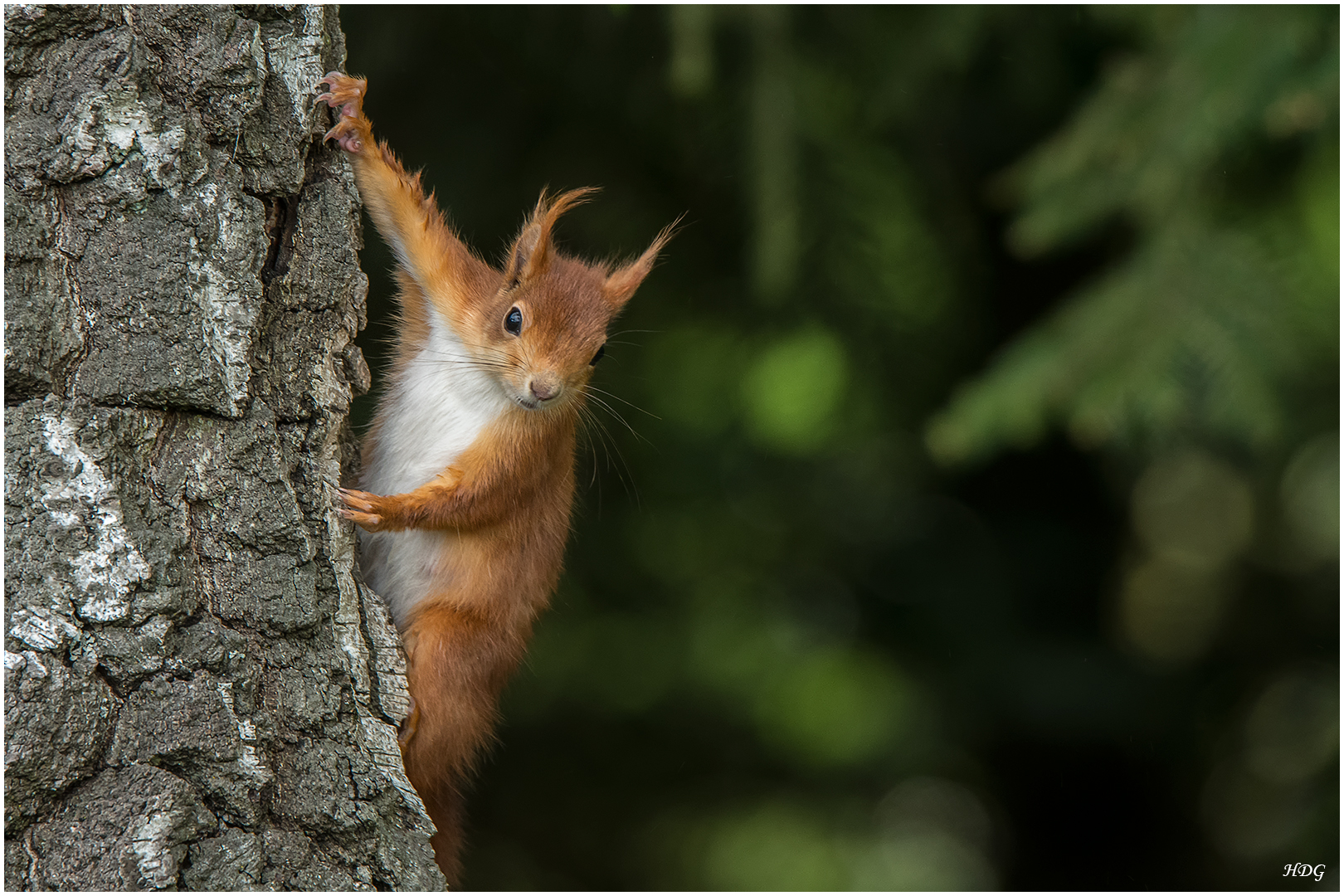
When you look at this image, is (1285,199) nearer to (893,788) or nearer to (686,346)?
(686,346)

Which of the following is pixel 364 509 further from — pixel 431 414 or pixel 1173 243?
pixel 1173 243

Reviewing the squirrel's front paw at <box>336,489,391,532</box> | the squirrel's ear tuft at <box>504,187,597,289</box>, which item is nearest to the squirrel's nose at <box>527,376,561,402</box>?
the squirrel's ear tuft at <box>504,187,597,289</box>

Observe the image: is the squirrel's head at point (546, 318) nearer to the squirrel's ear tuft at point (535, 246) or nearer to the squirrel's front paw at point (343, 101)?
the squirrel's ear tuft at point (535, 246)

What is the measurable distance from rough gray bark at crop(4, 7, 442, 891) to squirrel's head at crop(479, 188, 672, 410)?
Answer: 0.48m

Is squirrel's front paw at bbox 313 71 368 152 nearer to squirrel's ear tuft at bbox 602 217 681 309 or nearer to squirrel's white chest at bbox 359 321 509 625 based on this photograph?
squirrel's white chest at bbox 359 321 509 625

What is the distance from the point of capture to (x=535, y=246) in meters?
1.95

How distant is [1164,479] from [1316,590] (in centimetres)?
54

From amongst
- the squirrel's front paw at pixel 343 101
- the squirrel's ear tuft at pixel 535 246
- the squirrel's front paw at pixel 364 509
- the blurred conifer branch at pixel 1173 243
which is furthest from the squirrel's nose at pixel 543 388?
the blurred conifer branch at pixel 1173 243

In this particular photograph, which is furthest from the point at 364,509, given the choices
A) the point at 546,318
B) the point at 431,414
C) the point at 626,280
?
the point at 626,280

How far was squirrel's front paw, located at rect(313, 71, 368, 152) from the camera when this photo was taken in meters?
1.46

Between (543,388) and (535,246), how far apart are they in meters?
0.29

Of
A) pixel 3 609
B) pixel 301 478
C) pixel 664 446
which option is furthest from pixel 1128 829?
pixel 3 609

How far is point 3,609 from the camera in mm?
1149

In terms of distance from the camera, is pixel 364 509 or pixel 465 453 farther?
pixel 465 453
